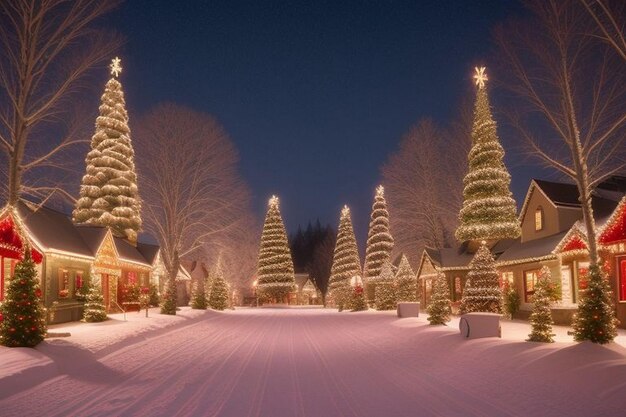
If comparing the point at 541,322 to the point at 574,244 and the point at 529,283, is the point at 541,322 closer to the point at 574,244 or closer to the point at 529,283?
the point at 574,244

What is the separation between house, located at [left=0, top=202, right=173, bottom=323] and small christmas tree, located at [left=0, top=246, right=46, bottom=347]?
318 centimetres

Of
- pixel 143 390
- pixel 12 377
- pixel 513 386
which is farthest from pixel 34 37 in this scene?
pixel 513 386

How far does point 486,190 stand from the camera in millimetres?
34406

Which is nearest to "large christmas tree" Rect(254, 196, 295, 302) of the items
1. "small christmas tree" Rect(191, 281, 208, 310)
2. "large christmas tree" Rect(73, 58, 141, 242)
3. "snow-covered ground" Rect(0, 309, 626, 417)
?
"small christmas tree" Rect(191, 281, 208, 310)

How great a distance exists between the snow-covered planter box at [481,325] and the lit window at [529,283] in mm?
13822

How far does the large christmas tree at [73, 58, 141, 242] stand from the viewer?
40562 millimetres

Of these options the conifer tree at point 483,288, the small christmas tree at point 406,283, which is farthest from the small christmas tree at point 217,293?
the conifer tree at point 483,288

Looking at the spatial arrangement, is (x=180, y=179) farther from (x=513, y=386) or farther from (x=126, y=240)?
(x=513, y=386)

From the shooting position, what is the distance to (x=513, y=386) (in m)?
10.1

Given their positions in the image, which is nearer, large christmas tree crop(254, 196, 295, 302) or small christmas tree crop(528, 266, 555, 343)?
small christmas tree crop(528, 266, 555, 343)

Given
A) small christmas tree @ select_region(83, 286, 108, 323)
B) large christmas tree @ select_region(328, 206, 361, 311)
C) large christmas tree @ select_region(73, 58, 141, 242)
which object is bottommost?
small christmas tree @ select_region(83, 286, 108, 323)

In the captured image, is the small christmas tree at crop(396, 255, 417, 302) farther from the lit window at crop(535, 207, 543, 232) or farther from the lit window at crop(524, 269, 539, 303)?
the lit window at crop(535, 207, 543, 232)

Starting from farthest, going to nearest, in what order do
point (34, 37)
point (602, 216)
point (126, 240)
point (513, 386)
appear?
point (126, 240) → point (602, 216) → point (34, 37) → point (513, 386)

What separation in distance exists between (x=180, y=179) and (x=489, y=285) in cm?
2221
